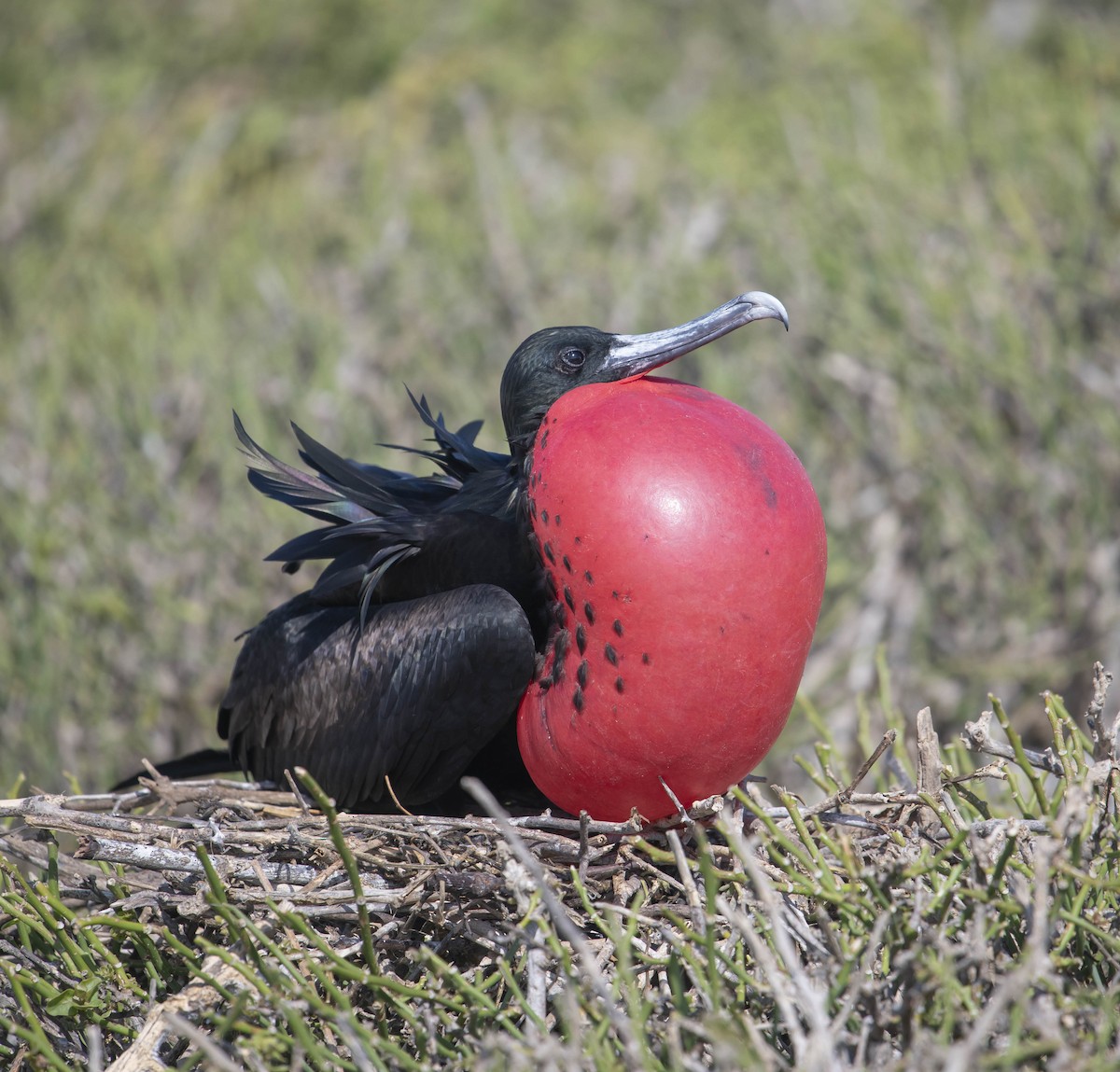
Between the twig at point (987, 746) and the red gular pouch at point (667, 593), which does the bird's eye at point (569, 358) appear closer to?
the red gular pouch at point (667, 593)

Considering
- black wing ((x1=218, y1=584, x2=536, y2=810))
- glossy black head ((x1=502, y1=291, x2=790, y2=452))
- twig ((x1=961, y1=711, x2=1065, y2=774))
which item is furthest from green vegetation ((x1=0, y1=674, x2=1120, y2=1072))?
glossy black head ((x1=502, y1=291, x2=790, y2=452))

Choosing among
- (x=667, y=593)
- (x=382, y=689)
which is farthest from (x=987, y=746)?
(x=382, y=689)

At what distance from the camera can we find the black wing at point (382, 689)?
6.63ft

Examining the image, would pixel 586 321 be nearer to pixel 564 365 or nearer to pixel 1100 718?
pixel 564 365

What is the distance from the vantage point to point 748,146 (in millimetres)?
5613

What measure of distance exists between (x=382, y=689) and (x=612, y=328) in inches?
102

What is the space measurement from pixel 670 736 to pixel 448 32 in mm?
6157

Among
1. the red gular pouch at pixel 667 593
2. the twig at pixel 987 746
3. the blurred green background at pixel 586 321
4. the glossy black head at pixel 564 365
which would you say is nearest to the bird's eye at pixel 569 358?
the glossy black head at pixel 564 365

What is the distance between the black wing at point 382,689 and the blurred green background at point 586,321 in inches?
70.7

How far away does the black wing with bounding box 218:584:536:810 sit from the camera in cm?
202

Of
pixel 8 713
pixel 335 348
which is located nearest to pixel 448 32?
pixel 335 348

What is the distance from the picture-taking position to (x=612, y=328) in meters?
4.56

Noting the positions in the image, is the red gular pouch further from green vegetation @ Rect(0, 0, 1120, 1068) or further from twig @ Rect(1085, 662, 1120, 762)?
twig @ Rect(1085, 662, 1120, 762)

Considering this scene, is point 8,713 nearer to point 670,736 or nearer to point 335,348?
point 335,348
